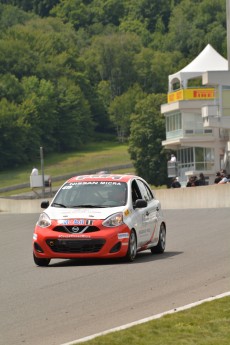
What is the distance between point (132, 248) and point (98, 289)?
13.0 feet

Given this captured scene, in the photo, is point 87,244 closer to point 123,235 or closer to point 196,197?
point 123,235

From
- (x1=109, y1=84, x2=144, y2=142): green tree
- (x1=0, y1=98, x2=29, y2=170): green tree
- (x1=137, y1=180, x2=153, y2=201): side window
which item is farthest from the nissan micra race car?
(x1=109, y1=84, x2=144, y2=142): green tree

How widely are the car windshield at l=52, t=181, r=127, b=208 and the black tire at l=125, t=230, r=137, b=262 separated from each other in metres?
0.63

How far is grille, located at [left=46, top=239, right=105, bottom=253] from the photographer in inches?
747

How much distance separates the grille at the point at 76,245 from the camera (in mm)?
18969

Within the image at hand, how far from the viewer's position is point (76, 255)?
19.0 metres

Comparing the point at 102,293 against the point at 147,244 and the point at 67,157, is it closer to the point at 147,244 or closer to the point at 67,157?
the point at 147,244

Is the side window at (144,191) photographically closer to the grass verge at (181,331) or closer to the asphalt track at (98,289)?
the asphalt track at (98,289)

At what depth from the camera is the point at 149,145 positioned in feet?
416

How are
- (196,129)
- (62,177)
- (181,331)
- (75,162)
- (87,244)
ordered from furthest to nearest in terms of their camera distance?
(75,162)
(62,177)
(196,129)
(87,244)
(181,331)

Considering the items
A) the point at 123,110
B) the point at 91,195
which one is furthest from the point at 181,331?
the point at 123,110

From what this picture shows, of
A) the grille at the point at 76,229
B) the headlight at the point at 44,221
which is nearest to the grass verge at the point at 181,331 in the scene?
the grille at the point at 76,229

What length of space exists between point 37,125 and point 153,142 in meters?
50.8

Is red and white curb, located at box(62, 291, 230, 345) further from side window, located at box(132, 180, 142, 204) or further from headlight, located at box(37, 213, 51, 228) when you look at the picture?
side window, located at box(132, 180, 142, 204)
